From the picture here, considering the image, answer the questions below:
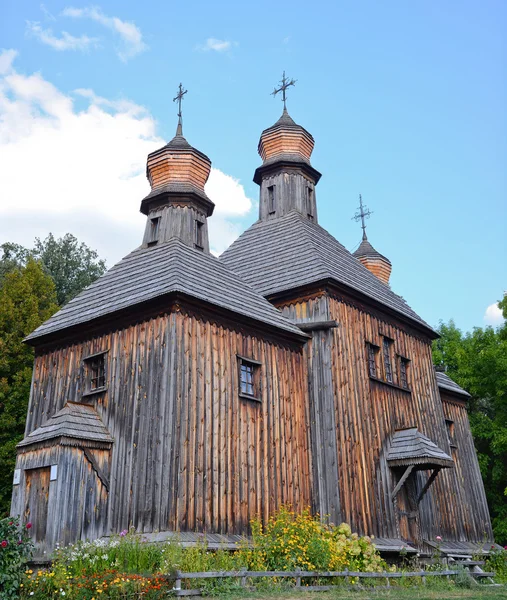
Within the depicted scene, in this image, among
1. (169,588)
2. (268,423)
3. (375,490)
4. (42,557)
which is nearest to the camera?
(169,588)

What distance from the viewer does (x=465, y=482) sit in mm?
22656

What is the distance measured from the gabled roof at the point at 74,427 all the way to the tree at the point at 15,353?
7419 millimetres

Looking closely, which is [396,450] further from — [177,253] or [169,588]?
[169,588]

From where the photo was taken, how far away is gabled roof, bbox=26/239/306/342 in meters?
14.9

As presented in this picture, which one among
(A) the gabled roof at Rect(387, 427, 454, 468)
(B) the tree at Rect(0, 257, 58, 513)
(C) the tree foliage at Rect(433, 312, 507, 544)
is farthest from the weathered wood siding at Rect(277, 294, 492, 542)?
(C) the tree foliage at Rect(433, 312, 507, 544)

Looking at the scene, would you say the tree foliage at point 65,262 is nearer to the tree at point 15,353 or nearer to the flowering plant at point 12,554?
the tree at point 15,353

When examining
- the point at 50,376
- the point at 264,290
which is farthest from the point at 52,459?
the point at 264,290

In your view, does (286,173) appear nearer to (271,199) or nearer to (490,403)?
(271,199)

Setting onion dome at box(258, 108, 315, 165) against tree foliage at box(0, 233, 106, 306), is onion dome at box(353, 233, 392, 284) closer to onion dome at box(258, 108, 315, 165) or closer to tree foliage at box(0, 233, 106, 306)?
onion dome at box(258, 108, 315, 165)

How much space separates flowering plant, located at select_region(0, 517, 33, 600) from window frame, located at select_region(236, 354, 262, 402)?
17.1 ft

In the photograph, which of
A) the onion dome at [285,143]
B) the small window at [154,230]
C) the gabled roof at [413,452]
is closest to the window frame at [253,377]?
the gabled roof at [413,452]

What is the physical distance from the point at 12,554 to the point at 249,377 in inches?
246

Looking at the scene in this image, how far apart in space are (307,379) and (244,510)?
3917 millimetres

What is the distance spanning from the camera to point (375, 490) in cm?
1662
